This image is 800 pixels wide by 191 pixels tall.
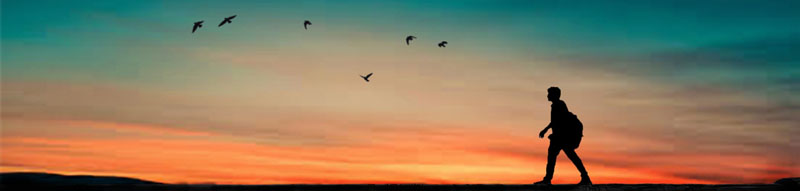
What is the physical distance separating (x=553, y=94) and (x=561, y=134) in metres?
0.71

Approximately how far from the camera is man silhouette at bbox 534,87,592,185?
16.3 metres

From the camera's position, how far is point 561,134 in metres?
16.4

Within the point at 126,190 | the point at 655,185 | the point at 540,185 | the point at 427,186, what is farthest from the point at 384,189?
the point at 655,185

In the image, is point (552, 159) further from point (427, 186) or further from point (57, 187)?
point (57, 187)

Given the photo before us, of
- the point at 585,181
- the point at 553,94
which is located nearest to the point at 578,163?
the point at 585,181

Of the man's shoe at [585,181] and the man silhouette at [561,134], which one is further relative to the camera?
the man silhouette at [561,134]

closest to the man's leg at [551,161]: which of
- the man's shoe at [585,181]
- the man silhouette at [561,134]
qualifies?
the man silhouette at [561,134]

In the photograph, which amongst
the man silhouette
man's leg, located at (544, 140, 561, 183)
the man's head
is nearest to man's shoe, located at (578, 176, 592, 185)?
the man silhouette

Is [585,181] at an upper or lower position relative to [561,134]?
lower

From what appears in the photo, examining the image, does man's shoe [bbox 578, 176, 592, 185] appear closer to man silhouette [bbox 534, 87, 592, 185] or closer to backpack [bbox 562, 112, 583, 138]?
man silhouette [bbox 534, 87, 592, 185]

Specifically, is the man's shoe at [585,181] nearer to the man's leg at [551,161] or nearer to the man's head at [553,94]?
the man's leg at [551,161]

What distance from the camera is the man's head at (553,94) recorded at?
16422 mm

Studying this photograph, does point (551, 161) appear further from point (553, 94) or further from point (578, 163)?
point (553, 94)

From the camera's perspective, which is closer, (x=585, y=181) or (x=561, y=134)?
(x=585, y=181)
